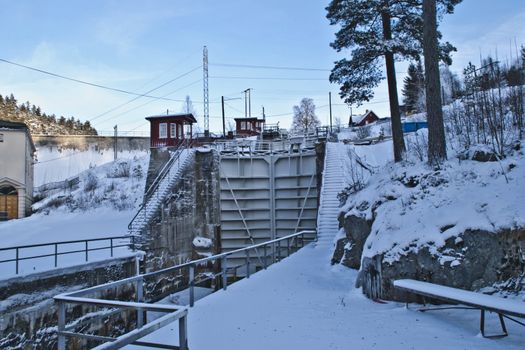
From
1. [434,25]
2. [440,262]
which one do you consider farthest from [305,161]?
[440,262]

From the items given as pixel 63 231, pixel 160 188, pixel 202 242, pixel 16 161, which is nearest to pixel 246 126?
pixel 16 161

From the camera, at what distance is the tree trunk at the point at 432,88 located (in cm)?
993

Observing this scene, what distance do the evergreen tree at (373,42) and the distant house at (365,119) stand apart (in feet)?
149

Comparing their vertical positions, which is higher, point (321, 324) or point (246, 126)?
point (246, 126)

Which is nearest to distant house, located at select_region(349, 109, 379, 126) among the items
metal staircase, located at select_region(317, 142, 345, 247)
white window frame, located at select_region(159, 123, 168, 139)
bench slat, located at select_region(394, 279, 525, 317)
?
white window frame, located at select_region(159, 123, 168, 139)

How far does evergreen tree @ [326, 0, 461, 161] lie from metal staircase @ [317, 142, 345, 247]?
12.6 ft

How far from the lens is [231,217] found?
23.7 m

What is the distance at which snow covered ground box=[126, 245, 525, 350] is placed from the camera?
16.6 ft

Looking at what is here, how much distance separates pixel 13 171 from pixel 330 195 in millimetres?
24357

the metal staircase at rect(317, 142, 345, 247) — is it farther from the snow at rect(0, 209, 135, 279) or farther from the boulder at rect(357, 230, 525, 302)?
the boulder at rect(357, 230, 525, 302)

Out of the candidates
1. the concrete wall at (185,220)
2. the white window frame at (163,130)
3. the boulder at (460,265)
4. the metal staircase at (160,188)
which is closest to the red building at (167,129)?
the white window frame at (163,130)

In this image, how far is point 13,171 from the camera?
100ft

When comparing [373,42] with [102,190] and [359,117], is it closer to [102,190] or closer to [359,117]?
[102,190]

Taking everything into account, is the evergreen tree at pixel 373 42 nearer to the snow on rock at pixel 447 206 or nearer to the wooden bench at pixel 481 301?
the snow on rock at pixel 447 206
